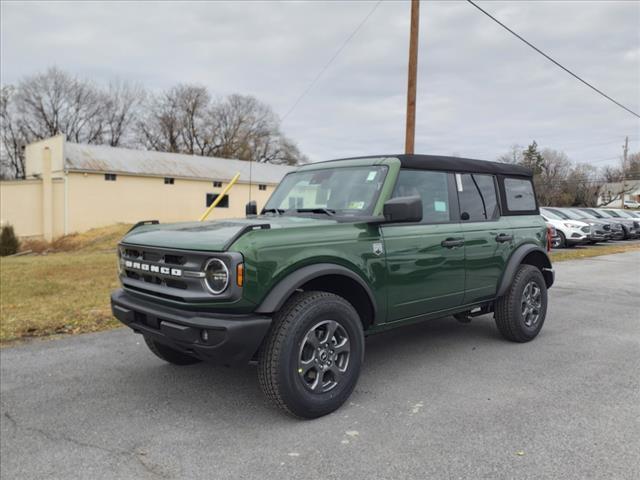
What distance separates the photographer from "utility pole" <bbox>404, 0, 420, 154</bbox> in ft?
39.2

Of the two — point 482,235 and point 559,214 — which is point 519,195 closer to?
point 482,235

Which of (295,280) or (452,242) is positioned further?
(452,242)

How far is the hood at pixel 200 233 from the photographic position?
305cm

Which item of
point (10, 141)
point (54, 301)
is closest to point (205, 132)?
point (10, 141)

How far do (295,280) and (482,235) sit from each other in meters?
2.27

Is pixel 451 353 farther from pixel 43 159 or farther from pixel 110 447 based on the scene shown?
pixel 43 159

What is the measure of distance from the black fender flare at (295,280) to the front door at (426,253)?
49 centimetres

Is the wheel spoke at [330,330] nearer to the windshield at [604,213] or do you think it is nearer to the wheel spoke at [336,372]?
the wheel spoke at [336,372]

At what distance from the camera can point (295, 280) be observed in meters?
3.18

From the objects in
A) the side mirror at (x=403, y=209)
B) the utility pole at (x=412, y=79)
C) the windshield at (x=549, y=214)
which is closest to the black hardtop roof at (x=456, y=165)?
the side mirror at (x=403, y=209)

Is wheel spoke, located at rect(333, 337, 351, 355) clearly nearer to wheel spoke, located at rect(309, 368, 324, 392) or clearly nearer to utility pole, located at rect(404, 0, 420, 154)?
wheel spoke, located at rect(309, 368, 324, 392)

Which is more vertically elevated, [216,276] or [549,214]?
[549,214]

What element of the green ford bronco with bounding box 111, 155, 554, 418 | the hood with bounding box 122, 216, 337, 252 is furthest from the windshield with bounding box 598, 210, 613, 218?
the hood with bounding box 122, 216, 337, 252

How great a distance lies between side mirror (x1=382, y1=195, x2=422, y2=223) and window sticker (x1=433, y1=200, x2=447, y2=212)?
0.83 metres
